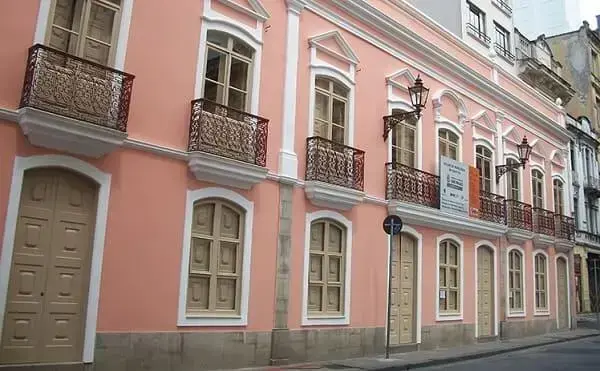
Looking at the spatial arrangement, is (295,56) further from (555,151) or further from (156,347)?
(555,151)

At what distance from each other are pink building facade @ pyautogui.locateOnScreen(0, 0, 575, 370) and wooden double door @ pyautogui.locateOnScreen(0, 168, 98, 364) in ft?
0.08

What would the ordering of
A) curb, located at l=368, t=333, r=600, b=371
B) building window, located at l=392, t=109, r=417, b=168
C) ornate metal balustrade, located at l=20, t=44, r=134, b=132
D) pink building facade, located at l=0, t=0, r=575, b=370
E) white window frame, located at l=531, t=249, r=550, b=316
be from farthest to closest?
white window frame, located at l=531, t=249, r=550, b=316 < building window, located at l=392, t=109, r=417, b=168 < curb, located at l=368, t=333, r=600, b=371 < pink building facade, located at l=0, t=0, r=575, b=370 < ornate metal balustrade, located at l=20, t=44, r=134, b=132

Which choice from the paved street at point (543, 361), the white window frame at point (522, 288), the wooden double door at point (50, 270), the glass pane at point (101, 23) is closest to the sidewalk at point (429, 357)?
the paved street at point (543, 361)

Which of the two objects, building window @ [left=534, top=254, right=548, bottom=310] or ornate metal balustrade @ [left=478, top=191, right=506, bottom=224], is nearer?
ornate metal balustrade @ [left=478, top=191, right=506, bottom=224]

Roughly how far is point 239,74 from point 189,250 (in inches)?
147

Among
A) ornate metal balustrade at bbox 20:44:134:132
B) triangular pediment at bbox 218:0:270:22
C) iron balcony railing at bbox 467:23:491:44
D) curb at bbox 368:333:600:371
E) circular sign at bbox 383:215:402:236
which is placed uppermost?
iron balcony railing at bbox 467:23:491:44

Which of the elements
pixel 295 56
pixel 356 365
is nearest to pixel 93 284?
pixel 356 365

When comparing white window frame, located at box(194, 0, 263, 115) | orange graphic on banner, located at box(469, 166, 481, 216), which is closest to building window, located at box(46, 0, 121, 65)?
white window frame, located at box(194, 0, 263, 115)

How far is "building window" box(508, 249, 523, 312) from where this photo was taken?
18.9 metres

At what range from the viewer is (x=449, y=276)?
16.0 meters

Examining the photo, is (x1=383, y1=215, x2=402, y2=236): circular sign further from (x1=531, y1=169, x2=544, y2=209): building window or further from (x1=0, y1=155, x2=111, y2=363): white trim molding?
(x1=531, y1=169, x2=544, y2=209): building window

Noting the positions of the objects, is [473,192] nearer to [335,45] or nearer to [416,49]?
[416,49]

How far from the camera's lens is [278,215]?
37.2 feet

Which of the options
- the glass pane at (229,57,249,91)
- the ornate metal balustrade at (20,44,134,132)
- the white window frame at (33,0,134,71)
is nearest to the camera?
the ornate metal balustrade at (20,44,134,132)
